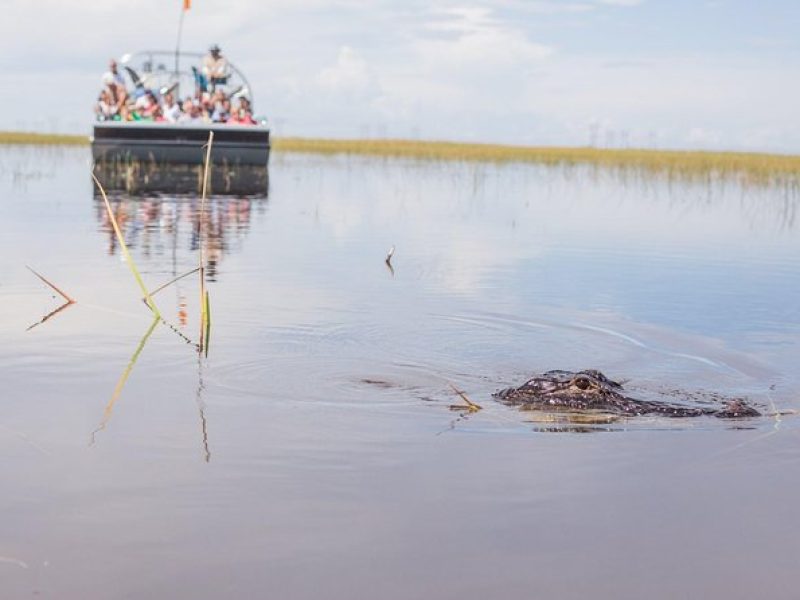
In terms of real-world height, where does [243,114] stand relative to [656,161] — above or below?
above

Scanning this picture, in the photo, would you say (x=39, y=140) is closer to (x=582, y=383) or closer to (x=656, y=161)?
(x=656, y=161)

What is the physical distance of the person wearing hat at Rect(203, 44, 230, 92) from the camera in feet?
112

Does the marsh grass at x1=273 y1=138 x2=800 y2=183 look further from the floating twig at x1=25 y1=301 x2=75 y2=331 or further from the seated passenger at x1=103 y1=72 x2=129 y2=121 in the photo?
the floating twig at x1=25 y1=301 x2=75 y2=331

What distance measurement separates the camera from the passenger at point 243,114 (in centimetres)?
3366

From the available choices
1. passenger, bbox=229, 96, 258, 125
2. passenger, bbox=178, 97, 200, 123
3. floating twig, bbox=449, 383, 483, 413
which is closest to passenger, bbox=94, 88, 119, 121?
passenger, bbox=178, 97, 200, 123

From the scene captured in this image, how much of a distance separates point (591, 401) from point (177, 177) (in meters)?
25.1

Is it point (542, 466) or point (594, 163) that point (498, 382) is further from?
point (594, 163)

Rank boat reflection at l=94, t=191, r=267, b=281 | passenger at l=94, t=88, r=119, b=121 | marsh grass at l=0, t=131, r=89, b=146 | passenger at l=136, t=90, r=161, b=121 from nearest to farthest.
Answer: boat reflection at l=94, t=191, r=267, b=281, passenger at l=94, t=88, r=119, b=121, passenger at l=136, t=90, r=161, b=121, marsh grass at l=0, t=131, r=89, b=146

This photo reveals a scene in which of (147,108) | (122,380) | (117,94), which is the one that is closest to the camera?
(122,380)

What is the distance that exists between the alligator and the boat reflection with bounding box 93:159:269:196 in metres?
19.1

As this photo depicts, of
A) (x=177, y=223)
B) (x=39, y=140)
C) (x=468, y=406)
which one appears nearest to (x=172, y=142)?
(x=177, y=223)

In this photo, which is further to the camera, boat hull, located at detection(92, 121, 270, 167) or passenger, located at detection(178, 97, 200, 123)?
passenger, located at detection(178, 97, 200, 123)

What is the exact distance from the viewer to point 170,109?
109 feet

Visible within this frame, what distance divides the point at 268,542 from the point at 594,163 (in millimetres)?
45492
